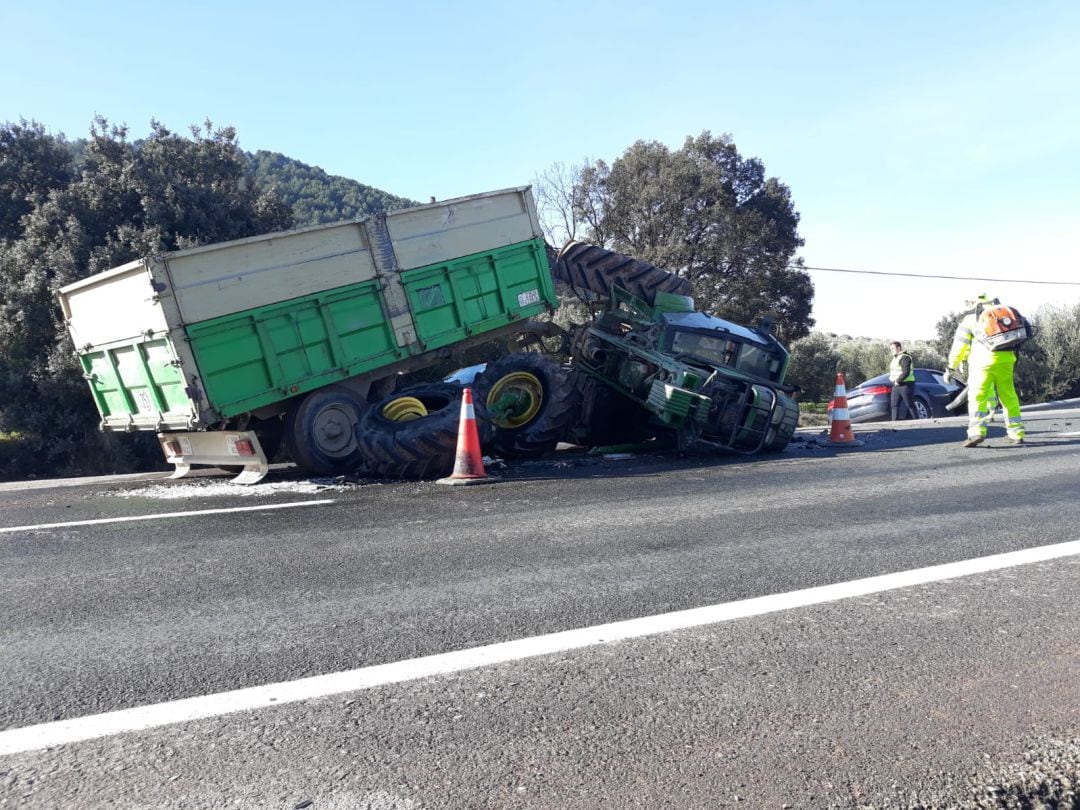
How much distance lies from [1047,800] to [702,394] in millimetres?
7152

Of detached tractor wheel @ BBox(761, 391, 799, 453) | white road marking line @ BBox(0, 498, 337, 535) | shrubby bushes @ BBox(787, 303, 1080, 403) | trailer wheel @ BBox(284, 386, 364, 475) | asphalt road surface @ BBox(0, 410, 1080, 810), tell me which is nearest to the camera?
asphalt road surface @ BBox(0, 410, 1080, 810)

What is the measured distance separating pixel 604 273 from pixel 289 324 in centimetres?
442

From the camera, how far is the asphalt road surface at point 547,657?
7.98 feet

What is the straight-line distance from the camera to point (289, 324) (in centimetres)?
862

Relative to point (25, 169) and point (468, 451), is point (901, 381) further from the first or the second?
point (25, 169)

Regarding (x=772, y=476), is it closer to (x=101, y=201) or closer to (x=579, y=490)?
(x=579, y=490)

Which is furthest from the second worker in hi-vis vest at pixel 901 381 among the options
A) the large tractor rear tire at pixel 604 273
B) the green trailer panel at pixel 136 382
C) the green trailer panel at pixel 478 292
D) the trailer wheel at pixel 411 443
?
the green trailer panel at pixel 136 382

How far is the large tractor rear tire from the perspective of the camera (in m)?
11.3

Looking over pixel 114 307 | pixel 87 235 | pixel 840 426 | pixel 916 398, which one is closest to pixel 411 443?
pixel 114 307

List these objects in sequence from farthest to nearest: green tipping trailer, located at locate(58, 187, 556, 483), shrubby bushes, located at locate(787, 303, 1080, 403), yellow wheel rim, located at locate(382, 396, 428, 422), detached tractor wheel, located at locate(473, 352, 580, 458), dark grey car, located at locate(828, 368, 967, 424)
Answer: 1. shrubby bushes, located at locate(787, 303, 1080, 403)
2. dark grey car, located at locate(828, 368, 967, 424)
3. detached tractor wheel, located at locate(473, 352, 580, 458)
4. yellow wheel rim, located at locate(382, 396, 428, 422)
5. green tipping trailer, located at locate(58, 187, 556, 483)

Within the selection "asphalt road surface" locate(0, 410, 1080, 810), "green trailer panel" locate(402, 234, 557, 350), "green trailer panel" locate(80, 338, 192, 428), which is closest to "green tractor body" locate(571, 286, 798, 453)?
"green trailer panel" locate(402, 234, 557, 350)

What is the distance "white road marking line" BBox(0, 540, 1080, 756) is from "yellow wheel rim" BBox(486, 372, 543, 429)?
232 inches

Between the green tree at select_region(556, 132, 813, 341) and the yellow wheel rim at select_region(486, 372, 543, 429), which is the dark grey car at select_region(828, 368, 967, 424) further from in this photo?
the green tree at select_region(556, 132, 813, 341)

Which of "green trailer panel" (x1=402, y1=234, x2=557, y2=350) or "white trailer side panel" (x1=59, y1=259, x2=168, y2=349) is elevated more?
"white trailer side panel" (x1=59, y1=259, x2=168, y2=349)
